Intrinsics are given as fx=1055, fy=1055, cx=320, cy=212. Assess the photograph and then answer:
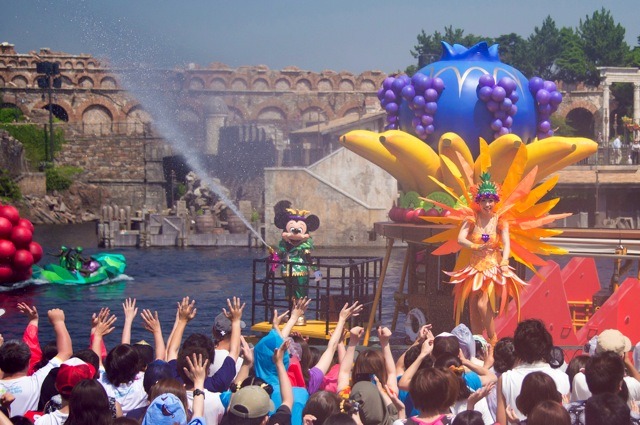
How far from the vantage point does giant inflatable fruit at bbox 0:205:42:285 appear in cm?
2806

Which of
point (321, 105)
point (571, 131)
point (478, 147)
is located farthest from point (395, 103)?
point (321, 105)

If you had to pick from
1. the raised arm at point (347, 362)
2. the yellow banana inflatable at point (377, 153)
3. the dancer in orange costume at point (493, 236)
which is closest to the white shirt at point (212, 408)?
the raised arm at point (347, 362)

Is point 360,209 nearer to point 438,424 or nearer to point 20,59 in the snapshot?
point 438,424

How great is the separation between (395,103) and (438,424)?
744 centimetres

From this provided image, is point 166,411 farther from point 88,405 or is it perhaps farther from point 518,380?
point 518,380

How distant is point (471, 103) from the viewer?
1234cm

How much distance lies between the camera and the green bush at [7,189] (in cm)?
5559

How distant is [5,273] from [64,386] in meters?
23.7

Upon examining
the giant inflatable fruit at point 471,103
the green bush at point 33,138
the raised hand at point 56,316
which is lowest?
the raised hand at point 56,316

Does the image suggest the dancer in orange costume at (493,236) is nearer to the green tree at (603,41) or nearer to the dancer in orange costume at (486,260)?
the dancer in orange costume at (486,260)

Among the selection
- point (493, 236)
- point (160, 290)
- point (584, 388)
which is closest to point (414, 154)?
point (493, 236)

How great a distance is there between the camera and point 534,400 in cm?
621

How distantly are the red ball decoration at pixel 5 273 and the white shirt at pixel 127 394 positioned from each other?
2283 centimetres

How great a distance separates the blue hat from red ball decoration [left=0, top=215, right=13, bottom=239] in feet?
73.6
